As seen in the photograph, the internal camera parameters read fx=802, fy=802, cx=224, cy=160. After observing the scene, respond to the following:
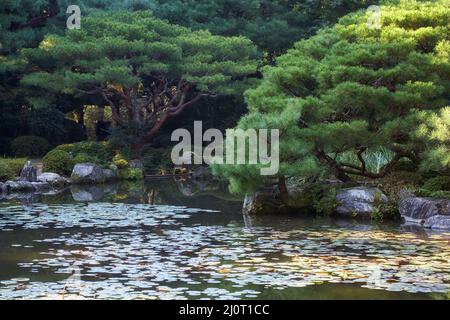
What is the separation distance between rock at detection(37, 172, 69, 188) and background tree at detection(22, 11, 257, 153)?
12.8ft

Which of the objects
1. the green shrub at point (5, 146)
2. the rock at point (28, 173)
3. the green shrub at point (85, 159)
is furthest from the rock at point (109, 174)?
the green shrub at point (5, 146)

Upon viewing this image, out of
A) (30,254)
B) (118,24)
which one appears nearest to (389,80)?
(30,254)

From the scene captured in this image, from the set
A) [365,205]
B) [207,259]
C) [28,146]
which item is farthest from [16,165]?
[207,259]

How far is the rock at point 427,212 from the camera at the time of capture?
13.1 metres

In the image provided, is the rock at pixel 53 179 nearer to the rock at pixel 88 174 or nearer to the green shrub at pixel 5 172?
the rock at pixel 88 174

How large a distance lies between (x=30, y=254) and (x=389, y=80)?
7.81m

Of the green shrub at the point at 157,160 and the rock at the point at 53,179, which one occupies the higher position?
the green shrub at the point at 157,160

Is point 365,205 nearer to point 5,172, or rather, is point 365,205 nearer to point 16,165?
point 5,172

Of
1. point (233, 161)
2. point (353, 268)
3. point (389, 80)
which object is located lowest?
point (353, 268)

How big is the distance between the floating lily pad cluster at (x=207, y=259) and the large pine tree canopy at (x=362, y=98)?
76.3 inches

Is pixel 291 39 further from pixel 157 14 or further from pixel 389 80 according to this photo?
pixel 389 80

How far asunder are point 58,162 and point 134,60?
4428 mm

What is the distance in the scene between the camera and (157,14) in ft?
91.5

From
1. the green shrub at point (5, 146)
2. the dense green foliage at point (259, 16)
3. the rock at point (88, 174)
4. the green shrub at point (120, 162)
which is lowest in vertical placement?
the rock at point (88, 174)
